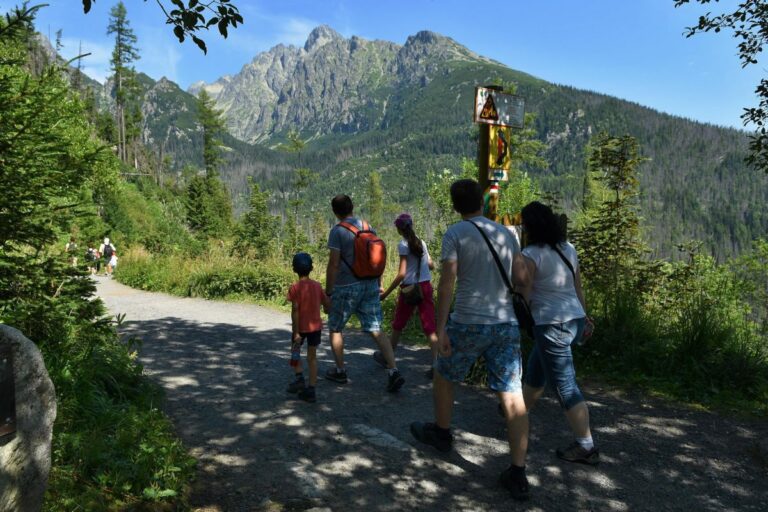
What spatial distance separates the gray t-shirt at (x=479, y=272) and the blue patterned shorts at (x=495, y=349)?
5 cm

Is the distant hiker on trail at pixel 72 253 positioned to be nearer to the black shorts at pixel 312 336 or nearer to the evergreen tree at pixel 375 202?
the black shorts at pixel 312 336

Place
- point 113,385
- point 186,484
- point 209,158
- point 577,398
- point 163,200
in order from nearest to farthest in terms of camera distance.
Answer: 1. point 186,484
2. point 577,398
3. point 113,385
4. point 163,200
5. point 209,158

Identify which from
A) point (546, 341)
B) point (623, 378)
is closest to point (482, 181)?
point (546, 341)

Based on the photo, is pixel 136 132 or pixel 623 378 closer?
pixel 623 378

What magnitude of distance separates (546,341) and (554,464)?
3.08 ft

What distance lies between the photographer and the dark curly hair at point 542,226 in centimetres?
379

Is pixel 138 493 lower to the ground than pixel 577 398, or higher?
lower

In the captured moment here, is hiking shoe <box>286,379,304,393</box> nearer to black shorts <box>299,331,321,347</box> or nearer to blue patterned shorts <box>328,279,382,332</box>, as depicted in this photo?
black shorts <box>299,331,321,347</box>

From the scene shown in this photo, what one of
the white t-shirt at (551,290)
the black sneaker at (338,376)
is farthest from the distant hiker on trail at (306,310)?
the white t-shirt at (551,290)

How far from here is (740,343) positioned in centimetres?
582

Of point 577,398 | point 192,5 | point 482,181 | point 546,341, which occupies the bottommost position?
point 577,398

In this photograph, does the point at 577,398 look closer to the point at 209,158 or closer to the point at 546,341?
the point at 546,341

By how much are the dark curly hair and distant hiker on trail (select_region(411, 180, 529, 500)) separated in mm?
351

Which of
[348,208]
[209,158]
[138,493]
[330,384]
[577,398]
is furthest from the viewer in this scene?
[209,158]
